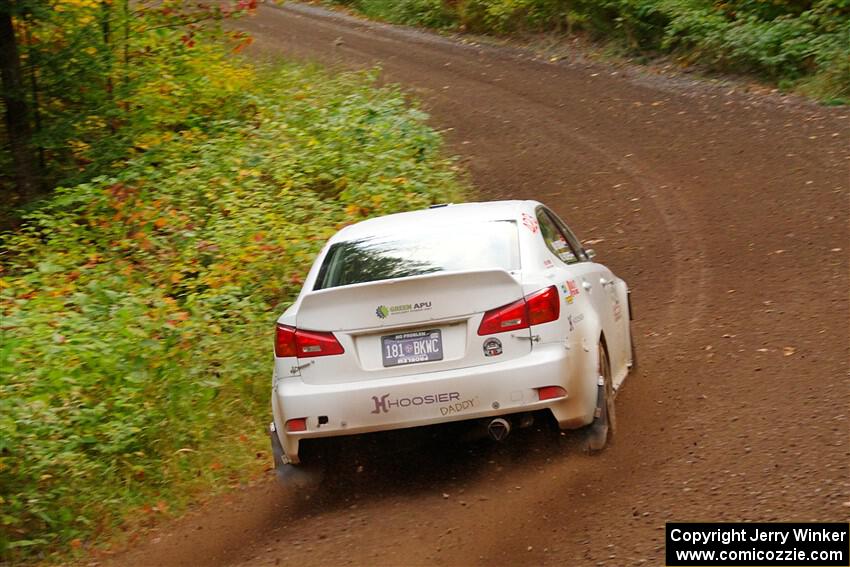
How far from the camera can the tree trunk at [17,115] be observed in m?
14.4

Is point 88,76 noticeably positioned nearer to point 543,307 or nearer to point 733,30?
point 543,307

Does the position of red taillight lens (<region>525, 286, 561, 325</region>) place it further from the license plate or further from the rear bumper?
the license plate

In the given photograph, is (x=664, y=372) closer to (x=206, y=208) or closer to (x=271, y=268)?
(x=271, y=268)

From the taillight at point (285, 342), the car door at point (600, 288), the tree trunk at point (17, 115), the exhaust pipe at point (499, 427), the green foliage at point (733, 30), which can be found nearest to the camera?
the exhaust pipe at point (499, 427)

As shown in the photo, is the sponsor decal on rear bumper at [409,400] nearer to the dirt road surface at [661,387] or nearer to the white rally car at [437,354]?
the white rally car at [437,354]

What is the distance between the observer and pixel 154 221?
1305 cm

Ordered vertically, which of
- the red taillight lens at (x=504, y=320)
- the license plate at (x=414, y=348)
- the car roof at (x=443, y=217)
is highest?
the car roof at (x=443, y=217)

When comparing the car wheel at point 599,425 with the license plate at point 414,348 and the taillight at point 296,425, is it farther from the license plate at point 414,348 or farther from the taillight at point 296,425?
the taillight at point 296,425

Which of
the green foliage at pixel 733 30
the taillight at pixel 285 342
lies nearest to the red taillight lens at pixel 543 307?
the taillight at pixel 285 342

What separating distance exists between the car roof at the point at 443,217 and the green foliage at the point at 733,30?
44.0ft

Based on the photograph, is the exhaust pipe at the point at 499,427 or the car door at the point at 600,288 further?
the car door at the point at 600,288

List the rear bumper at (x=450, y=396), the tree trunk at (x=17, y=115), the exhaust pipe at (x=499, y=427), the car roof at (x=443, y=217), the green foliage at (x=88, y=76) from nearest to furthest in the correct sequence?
the rear bumper at (x=450, y=396)
the exhaust pipe at (x=499, y=427)
the car roof at (x=443, y=217)
the tree trunk at (x=17, y=115)
the green foliage at (x=88, y=76)

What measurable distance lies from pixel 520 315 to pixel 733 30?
1727 cm

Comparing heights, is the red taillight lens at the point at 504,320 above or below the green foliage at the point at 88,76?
above
